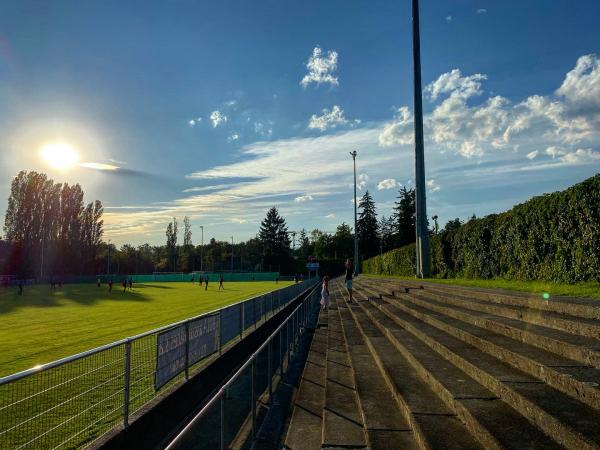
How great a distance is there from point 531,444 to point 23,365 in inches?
414

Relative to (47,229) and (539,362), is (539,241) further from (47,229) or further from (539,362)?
(47,229)

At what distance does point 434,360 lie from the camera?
6.02 m

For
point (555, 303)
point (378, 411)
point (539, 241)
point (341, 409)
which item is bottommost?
point (341, 409)

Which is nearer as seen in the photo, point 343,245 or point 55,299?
point 55,299

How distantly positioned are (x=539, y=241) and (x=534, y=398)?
8.35 m

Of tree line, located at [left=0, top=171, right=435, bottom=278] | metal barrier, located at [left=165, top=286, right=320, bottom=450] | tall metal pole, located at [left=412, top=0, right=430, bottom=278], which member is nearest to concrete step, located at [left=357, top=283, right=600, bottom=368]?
metal barrier, located at [left=165, top=286, right=320, bottom=450]

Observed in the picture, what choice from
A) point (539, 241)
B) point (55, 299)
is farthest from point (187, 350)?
point (55, 299)

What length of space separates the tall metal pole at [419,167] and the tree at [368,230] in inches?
3371

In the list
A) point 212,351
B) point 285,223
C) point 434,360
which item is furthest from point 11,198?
point 434,360

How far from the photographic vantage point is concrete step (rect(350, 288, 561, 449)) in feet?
10.8

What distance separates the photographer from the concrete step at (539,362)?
357 centimetres

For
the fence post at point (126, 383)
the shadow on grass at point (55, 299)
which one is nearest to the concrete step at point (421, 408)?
the fence post at point (126, 383)

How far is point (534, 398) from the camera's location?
373cm

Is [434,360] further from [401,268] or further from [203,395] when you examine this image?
[401,268]
